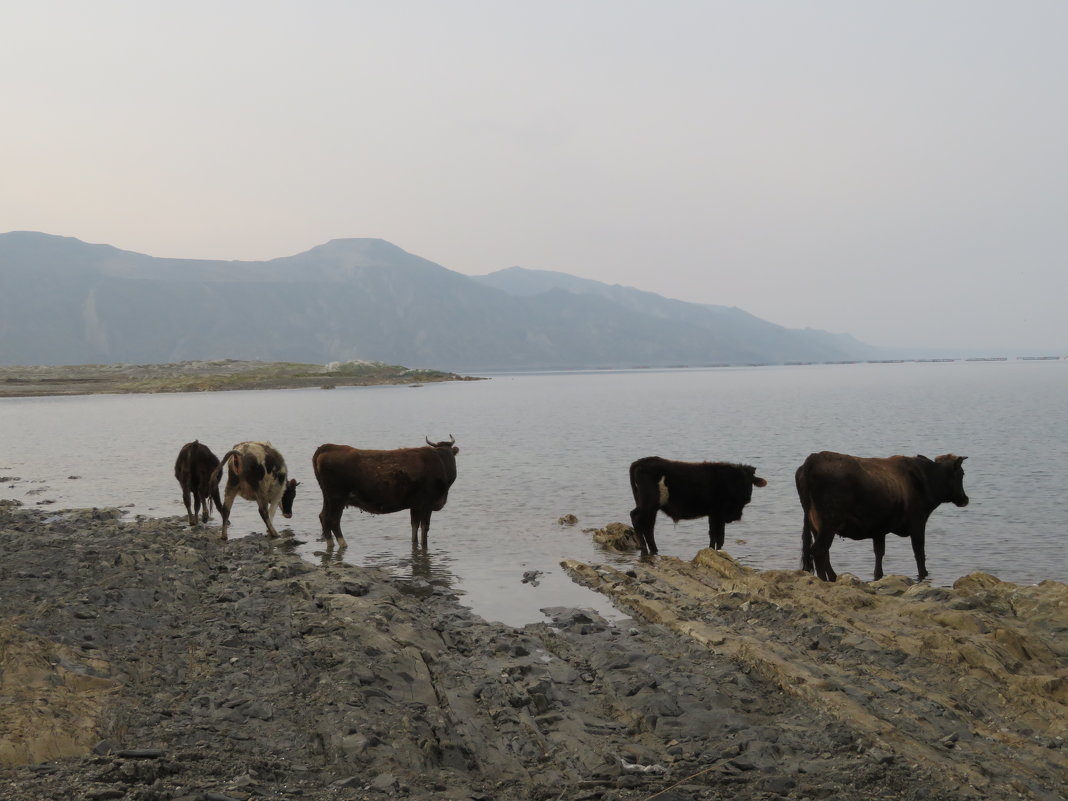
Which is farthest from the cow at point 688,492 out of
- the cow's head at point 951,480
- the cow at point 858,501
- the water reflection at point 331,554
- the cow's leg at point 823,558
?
the water reflection at point 331,554

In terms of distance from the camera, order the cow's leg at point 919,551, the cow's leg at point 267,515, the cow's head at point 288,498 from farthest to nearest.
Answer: the cow's head at point 288,498 → the cow's leg at point 267,515 → the cow's leg at point 919,551

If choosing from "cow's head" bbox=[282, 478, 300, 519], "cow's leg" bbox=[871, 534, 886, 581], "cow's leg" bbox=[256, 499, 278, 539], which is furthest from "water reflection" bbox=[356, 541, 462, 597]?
"cow's leg" bbox=[871, 534, 886, 581]

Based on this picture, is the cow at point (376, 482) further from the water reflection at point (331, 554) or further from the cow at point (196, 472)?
the cow at point (196, 472)

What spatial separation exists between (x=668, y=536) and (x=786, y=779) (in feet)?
43.7

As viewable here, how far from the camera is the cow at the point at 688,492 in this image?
1605cm

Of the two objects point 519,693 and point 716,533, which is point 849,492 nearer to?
point 716,533

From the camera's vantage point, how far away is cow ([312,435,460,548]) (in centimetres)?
1684

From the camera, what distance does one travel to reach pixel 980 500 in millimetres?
23703

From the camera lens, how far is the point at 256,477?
58.2 ft

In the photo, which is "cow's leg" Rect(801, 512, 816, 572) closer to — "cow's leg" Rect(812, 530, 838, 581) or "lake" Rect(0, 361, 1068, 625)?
"cow's leg" Rect(812, 530, 838, 581)

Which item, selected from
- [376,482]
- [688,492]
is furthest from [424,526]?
[688,492]

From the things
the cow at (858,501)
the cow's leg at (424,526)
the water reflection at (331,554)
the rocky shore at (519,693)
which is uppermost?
the cow at (858,501)

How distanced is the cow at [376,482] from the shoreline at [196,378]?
387 ft

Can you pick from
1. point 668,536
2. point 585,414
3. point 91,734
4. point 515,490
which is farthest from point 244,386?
point 91,734
